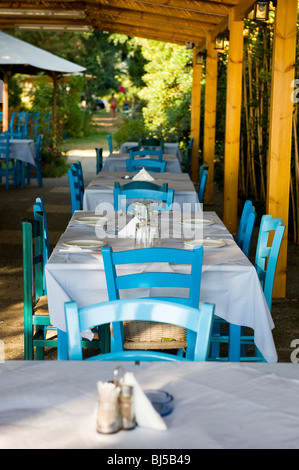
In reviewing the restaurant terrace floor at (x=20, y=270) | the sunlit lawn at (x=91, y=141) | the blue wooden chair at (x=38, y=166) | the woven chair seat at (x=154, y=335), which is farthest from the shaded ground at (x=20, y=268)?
the sunlit lawn at (x=91, y=141)

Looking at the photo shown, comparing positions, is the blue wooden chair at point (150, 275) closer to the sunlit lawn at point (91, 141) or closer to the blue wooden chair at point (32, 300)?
the blue wooden chair at point (32, 300)

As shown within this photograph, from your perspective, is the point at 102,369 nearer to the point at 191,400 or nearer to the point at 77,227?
the point at 191,400

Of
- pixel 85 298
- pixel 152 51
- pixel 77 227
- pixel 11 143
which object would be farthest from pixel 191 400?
pixel 152 51

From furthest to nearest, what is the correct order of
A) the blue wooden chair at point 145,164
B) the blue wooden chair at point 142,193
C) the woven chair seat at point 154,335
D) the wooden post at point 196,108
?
1. the wooden post at point 196,108
2. the blue wooden chair at point 145,164
3. the blue wooden chair at point 142,193
4. the woven chair seat at point 154,335

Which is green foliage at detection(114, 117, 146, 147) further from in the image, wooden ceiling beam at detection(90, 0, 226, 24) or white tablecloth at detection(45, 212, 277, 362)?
white tablecloth at detection(45, 212, 277, 362)

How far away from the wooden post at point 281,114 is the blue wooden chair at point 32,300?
2.34 metres

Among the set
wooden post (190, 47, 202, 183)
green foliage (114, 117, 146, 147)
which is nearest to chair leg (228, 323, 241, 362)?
wooden post (190, 47, 202, 183)

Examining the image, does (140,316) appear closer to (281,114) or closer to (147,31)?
(281,114)

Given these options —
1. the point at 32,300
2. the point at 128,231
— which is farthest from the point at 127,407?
the point at 128,231

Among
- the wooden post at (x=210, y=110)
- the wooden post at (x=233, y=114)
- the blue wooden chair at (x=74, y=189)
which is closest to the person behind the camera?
the blue wooden chair at (x=74, y=189)

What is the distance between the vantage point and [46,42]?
26.2 meters

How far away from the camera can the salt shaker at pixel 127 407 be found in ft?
5.73

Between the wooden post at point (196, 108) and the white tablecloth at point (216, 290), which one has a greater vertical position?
the wooden post at point (196, 108)

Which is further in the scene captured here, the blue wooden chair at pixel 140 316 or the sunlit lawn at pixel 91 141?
the sunlit lawn at pixel 91 141
